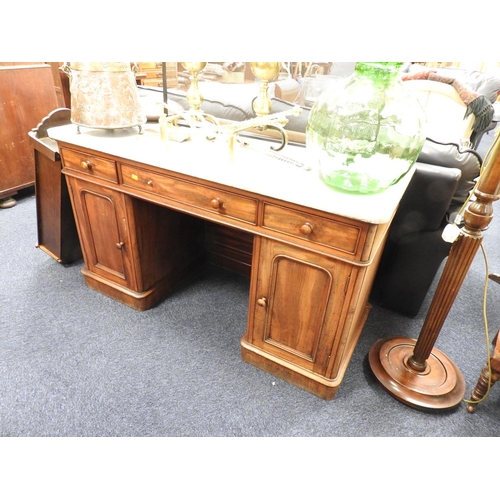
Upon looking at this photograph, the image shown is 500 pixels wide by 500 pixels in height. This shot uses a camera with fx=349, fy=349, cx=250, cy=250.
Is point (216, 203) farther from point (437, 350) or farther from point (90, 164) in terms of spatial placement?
point (437, 350)

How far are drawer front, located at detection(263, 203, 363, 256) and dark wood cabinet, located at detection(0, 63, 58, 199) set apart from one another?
88.6 inches

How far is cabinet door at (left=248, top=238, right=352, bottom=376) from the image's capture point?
111 centimetres

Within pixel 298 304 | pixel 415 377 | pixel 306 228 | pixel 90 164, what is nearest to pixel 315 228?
pixel 306 228

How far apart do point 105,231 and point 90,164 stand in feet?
1.02

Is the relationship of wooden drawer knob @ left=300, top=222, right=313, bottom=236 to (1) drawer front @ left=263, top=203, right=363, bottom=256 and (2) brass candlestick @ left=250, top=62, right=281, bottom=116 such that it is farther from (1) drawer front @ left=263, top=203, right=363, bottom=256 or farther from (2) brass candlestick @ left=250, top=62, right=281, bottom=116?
(2) brass candlestick @ left=250, top=62, right=281, bottom=116

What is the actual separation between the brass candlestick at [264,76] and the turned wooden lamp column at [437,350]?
2.19ft

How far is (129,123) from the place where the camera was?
139 centimetres

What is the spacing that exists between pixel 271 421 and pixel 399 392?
20.1 inches

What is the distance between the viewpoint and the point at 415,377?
1393 mm

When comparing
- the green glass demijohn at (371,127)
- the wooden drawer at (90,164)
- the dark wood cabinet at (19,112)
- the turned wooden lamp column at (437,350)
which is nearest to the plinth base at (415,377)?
the turned wooden lamp column at (437,350)

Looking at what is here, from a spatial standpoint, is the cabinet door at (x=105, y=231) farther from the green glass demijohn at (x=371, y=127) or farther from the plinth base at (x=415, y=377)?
the plinth base at (x=415, y=377)
